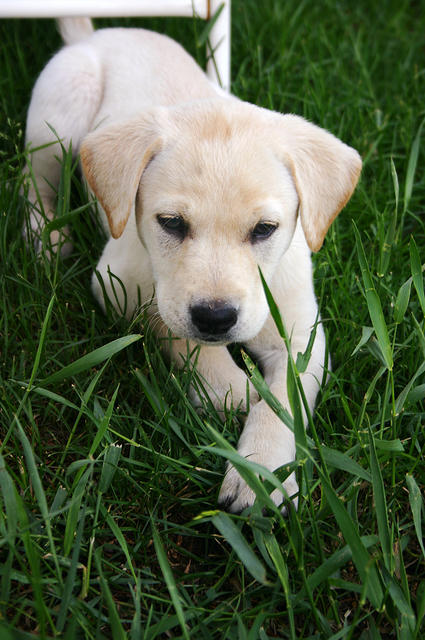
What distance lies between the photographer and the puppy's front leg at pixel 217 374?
8.41ft

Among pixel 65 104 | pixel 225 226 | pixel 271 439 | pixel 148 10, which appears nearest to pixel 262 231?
pixel 225 226

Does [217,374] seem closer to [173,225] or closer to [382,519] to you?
[173,225]

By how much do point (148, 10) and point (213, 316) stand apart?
6.68 feet

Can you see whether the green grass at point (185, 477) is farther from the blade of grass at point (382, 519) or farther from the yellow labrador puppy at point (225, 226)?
the yellow labrador puppy at point (225, 226)

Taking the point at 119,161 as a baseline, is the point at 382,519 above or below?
below

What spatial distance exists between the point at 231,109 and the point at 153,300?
2.48 ft

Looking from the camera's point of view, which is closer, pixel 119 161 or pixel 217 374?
pixel 119 161

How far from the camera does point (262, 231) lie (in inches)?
94.7

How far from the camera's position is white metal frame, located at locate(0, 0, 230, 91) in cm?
336

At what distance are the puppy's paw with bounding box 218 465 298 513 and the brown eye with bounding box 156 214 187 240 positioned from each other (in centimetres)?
79

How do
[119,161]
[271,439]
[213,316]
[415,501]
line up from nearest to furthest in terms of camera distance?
[415,501] < [213,316] < [271,439] < [119,161]

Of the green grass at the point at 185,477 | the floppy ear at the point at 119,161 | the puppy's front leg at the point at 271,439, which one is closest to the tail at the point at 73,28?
the green grass at the point at 185,477

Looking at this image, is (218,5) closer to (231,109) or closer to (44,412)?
(231,109)

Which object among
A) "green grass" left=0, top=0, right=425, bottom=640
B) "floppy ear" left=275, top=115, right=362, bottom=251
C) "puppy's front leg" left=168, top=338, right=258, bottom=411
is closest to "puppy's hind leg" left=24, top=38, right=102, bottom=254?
"green grass" left=0, top=0, right=425, bottom=640
